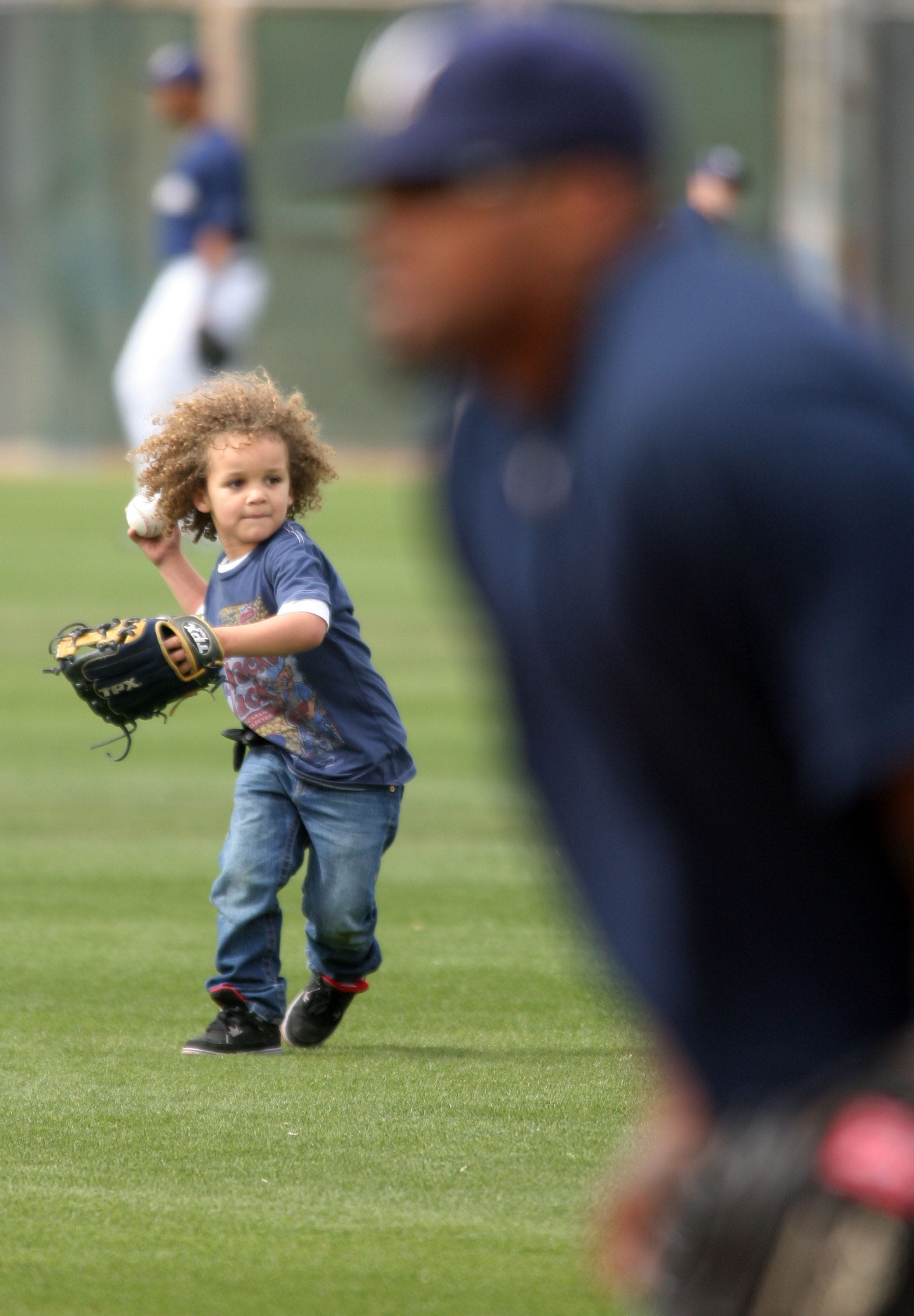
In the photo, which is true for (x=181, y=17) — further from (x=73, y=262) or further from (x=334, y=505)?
(x=334, y=505)

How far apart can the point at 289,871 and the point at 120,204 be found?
2751 cm

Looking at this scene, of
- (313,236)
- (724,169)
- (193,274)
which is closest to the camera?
(193,274)

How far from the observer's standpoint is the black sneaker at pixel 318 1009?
222 inches

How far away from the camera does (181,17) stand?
103 feet

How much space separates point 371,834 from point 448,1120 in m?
0.89

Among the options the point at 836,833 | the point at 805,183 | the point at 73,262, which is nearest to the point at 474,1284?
the point at 836,833

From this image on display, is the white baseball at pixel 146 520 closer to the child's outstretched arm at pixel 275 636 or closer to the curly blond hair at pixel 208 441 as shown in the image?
the curly blond hair at pixel 208 441

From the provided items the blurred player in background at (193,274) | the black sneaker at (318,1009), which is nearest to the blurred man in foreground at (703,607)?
the black sneaker at (318,1009)

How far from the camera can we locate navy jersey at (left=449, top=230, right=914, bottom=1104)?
1.78m

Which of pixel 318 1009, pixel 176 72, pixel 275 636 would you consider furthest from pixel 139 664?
pixel 176 72

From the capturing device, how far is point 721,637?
1878 mm

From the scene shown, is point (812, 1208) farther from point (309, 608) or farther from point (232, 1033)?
point (232, 1033)

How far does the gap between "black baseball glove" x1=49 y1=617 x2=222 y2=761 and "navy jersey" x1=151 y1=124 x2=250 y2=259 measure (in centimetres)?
1128

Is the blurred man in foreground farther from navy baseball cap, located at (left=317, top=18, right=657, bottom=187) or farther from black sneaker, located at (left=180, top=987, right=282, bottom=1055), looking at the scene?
black sneaker, located at (left=180, top=987, right=282, bottom=1055)
